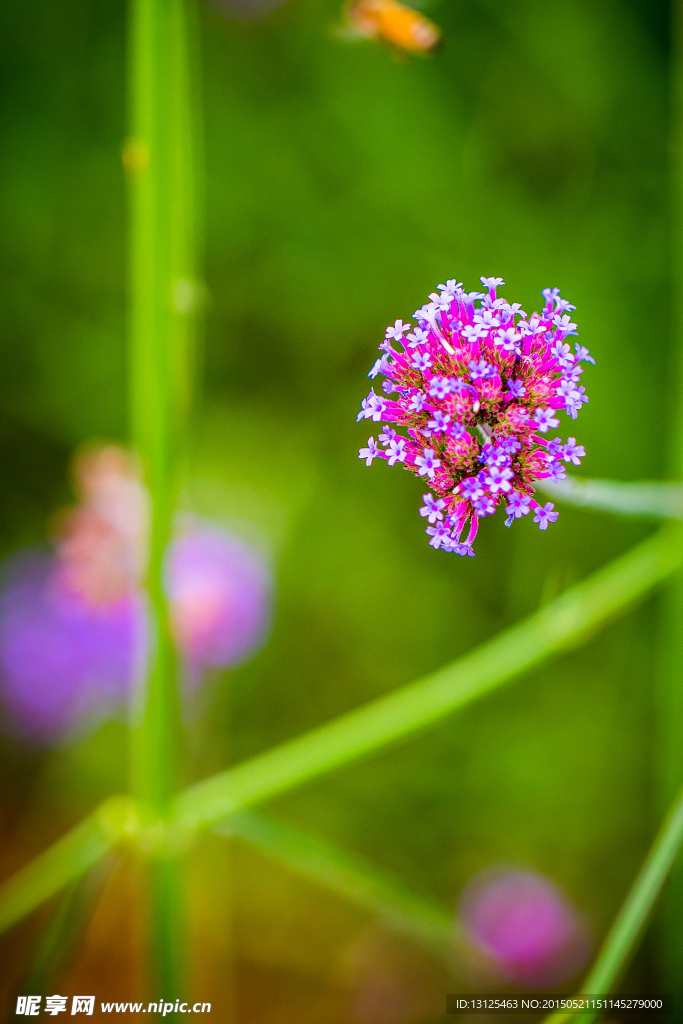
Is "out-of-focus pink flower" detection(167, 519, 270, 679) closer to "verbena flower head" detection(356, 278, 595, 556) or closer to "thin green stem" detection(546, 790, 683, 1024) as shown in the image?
"verbena flower head" detection(356, 278, 595, 556)

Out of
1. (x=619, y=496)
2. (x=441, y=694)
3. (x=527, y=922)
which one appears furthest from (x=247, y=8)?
(x=527, y=922)

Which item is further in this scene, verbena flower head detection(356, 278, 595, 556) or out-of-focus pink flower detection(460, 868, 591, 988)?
out-of-focus pink flower detection(460, 868, 591, 988)

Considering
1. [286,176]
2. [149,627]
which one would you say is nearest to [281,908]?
[149,627]

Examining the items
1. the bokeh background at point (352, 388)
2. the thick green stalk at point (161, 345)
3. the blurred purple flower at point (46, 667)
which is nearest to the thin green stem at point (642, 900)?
the thick green stalk at point (161, 345)

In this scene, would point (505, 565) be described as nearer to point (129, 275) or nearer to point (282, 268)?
point (282, 268)

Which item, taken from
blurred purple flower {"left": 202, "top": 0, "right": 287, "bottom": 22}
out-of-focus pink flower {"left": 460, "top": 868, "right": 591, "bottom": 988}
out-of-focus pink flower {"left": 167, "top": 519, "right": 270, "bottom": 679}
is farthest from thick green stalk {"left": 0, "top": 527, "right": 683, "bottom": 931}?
blurred purple flower {"left": 202, "top": 0, "right": 287, "bottom": 22}

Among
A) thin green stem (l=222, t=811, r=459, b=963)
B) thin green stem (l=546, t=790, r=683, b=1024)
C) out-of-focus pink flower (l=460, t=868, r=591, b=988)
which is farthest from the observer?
out-of-focus pink flower (l=460, t=868, r=591, b=988)

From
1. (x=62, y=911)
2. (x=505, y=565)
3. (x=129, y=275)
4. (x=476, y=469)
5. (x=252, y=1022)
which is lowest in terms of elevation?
(x=252, y=1022)
